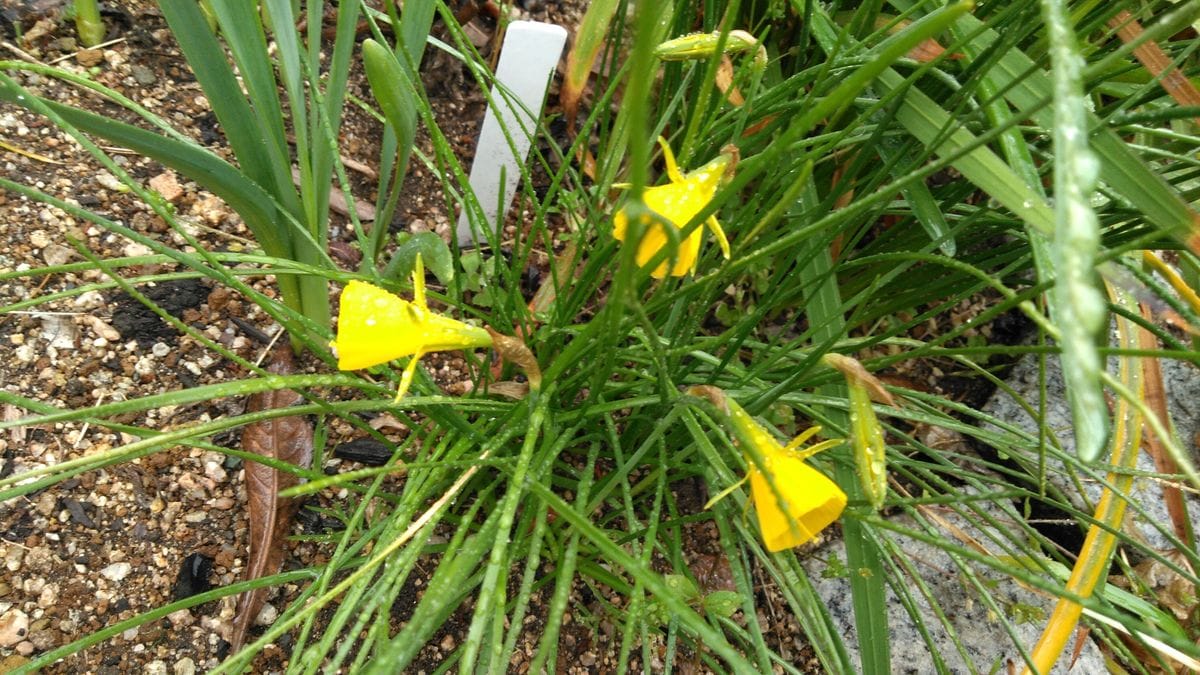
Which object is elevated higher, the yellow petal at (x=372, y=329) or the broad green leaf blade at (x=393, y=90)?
the broad green leaf blade at (x=393, y=90)

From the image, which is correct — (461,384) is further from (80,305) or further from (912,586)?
Result: (912,586)

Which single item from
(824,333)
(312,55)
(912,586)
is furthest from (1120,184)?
(312,55)

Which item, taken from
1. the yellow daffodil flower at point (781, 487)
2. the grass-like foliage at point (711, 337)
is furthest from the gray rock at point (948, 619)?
the yellow daffodil flower at point (781, 487)

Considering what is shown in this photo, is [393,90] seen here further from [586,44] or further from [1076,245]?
[1076,245]

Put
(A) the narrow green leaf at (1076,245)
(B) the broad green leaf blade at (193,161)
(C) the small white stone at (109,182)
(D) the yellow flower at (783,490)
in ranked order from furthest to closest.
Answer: (C) the small white stone at (109,182) < (B) the broad green leaf blade at (193,161) < (D) the yellow flower at (783,490) < (A) the narrow green leaf at (1076,245)

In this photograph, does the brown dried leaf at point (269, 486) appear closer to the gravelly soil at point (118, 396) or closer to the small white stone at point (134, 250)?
the gravelly soil at point (118, 396)

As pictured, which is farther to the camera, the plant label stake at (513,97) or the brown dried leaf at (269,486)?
the plant label stake at (513,97)
